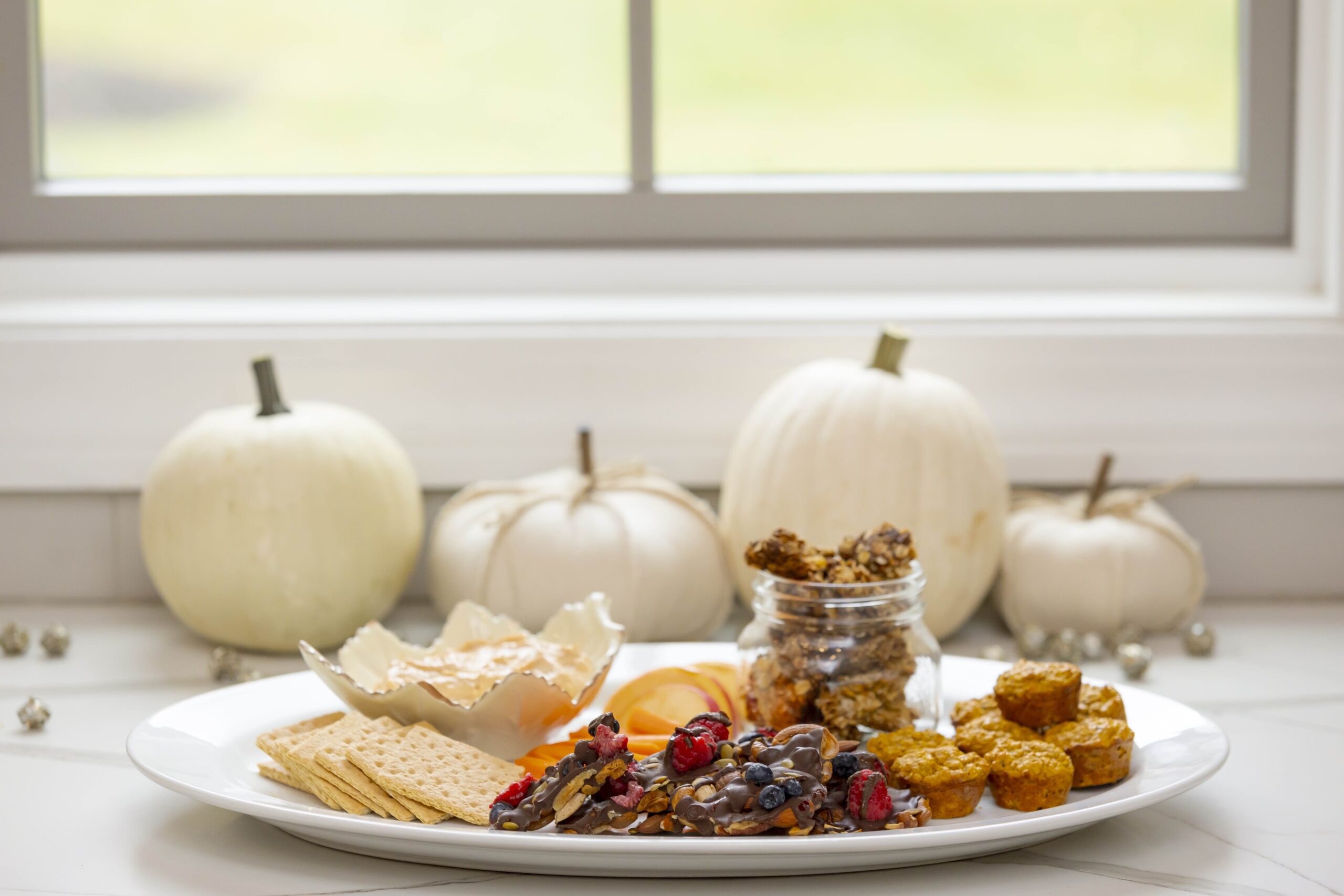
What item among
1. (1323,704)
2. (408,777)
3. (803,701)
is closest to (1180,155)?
(1323,704)

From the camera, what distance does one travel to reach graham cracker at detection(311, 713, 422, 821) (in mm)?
708

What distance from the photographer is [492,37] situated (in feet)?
4.73

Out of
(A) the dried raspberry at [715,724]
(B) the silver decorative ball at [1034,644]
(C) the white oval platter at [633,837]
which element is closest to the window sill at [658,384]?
(B) the silver decorative ball at [1034,644]

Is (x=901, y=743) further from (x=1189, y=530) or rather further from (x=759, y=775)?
(x=1189, y=530)

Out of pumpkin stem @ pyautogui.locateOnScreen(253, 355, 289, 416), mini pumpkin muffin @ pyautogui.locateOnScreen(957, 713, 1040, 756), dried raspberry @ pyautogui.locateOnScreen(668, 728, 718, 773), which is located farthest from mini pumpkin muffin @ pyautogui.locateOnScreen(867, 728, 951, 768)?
pumpkin stem @ pyautogui.locateOnScreen(253, 355, 289, 416)

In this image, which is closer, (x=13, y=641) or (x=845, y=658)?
(x=845, y=658)

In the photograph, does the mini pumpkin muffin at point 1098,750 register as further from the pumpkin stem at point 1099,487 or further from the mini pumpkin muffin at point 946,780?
the pumpkin stem at point 1099,487

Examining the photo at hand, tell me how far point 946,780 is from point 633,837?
180mm

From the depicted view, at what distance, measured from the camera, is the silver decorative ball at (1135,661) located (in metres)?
1.07

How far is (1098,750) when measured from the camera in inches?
29.3

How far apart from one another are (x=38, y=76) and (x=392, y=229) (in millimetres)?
425

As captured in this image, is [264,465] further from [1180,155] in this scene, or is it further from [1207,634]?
[1180,155]

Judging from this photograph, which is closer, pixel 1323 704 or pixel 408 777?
pixel 408 777

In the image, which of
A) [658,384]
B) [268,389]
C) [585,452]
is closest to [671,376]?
[658,384]
